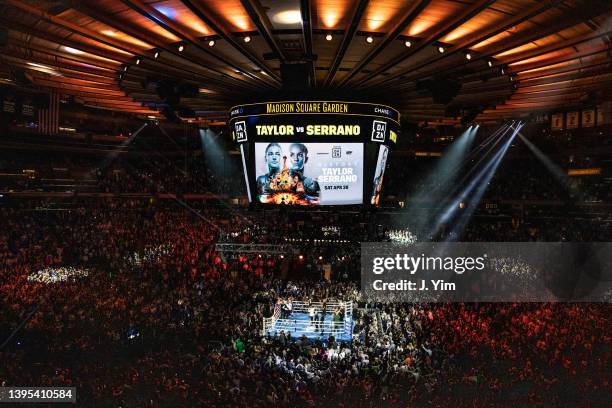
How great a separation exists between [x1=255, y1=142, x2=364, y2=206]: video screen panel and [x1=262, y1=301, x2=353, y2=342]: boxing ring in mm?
5008

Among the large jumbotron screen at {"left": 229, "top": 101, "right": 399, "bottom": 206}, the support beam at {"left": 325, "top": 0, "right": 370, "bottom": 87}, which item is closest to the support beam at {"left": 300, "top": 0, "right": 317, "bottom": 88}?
the support beam at {"left": 325, "top": 0, "right": 370, "bottom": 87}

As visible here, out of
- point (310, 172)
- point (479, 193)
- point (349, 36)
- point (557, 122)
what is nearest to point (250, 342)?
point (310, 172)

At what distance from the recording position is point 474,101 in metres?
10.9

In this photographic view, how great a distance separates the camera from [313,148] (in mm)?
9344

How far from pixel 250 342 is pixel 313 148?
553 cm

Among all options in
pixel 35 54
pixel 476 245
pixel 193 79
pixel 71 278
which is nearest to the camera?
pixel 35 54

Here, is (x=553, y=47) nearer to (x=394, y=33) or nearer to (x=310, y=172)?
(x=394, y=33)

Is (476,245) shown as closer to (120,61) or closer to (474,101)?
(474,101)

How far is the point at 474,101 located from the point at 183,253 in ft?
44.9

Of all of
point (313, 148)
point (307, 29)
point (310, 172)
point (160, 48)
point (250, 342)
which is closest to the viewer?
point (307, 29)

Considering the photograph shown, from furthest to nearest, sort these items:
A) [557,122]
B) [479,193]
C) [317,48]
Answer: [479,193], [557,122], [317,48]

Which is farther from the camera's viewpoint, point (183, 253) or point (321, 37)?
point (183, 253)

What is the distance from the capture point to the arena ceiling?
5.63 meters

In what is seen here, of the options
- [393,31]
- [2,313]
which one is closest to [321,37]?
[393,31]
